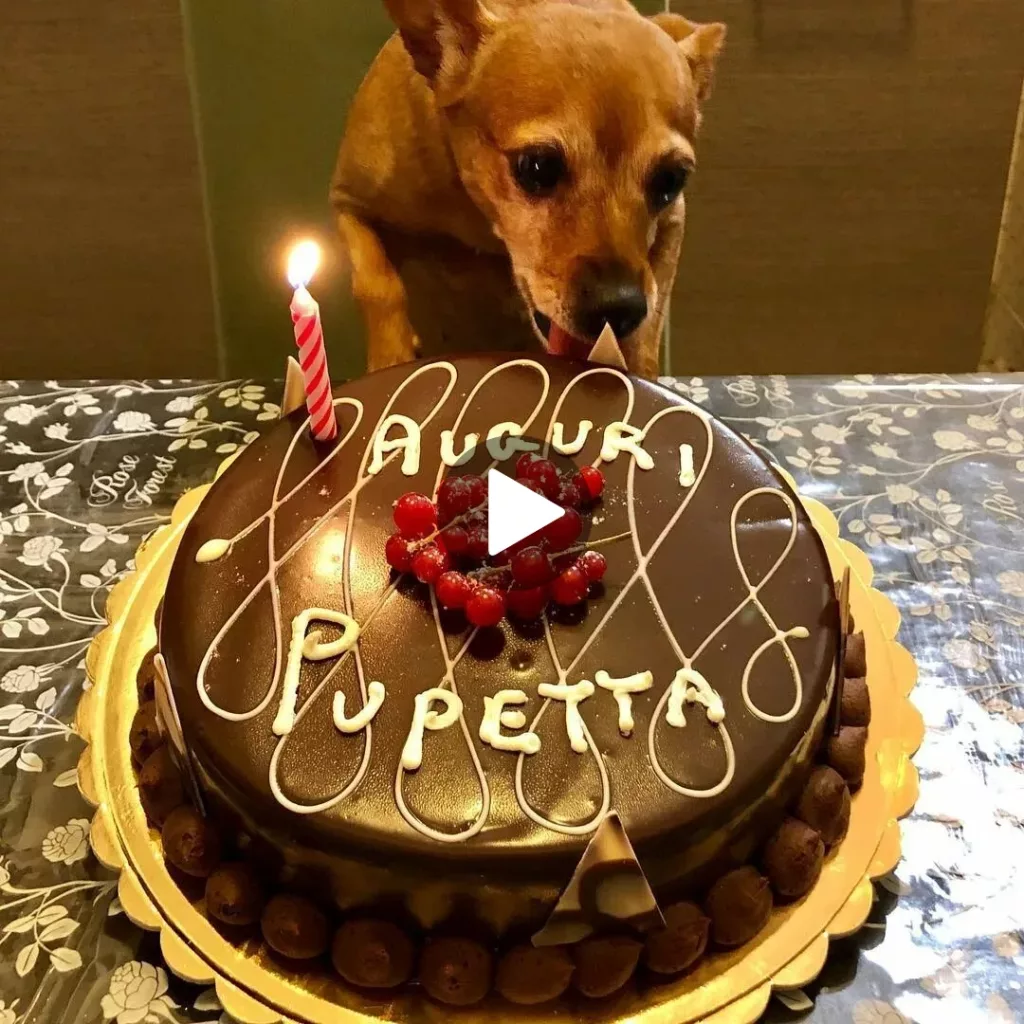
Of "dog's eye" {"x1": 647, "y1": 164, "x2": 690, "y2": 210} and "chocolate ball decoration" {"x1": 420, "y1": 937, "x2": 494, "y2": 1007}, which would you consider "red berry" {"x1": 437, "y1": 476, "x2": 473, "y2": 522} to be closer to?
"chocolate ball decoration" {"x1": 420, "y1": 937, "x2": 494, "y2": 1007}

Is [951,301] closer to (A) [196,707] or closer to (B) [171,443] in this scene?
(B) [171,443]

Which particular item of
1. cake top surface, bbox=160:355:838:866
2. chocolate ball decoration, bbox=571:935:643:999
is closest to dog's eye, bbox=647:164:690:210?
cake top surface, bbox=160:355:838:866

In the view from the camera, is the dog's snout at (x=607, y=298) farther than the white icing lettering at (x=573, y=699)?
Yes

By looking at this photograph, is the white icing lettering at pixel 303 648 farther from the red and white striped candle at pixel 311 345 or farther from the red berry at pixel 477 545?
the red and white striped candle at pixel 311 345

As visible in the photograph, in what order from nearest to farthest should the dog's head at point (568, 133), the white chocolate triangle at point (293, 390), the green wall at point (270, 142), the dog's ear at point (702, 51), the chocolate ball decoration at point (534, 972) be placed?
the chocolate ball decoration at point (534, 972), the white chocolate triangle at point (293, 390), the dog's head at point (568, 133), the dog's ear at point (702, 51), the green wall at point (270, 142)

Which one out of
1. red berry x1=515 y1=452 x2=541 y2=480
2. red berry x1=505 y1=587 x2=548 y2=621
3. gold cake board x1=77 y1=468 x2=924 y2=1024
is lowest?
gold cake board x1=77 y1=468 x2=924 y2=1024

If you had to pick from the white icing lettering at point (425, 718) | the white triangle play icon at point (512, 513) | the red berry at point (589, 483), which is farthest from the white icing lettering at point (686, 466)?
the white icing lettering at point (425, 718)

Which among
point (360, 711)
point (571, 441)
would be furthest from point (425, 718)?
point (571, 441)
